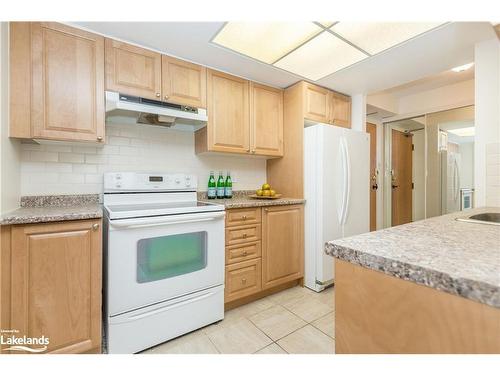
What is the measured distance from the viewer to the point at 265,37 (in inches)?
67.9

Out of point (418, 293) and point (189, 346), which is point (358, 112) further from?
point (189, 346)

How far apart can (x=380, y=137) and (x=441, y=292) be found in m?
3.84

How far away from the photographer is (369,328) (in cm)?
60

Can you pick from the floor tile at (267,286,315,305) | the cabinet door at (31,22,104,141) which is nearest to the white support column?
the floor tile at (267,286,315,305)

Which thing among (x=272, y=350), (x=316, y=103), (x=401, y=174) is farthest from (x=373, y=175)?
(x=272, y=350)

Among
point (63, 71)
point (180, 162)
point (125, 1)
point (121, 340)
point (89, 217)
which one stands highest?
point (125, 1)

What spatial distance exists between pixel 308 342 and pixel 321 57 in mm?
2227

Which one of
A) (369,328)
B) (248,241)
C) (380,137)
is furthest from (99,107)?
(380,137)

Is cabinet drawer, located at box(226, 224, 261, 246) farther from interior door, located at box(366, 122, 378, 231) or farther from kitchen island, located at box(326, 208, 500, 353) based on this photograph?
interior door, located at box(366, 122, 378, 231)

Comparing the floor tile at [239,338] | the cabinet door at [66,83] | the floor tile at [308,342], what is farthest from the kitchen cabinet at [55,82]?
the floor tile at [308,342]

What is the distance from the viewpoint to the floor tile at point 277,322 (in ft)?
5.43

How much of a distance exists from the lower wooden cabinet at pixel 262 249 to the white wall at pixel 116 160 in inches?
25.7
